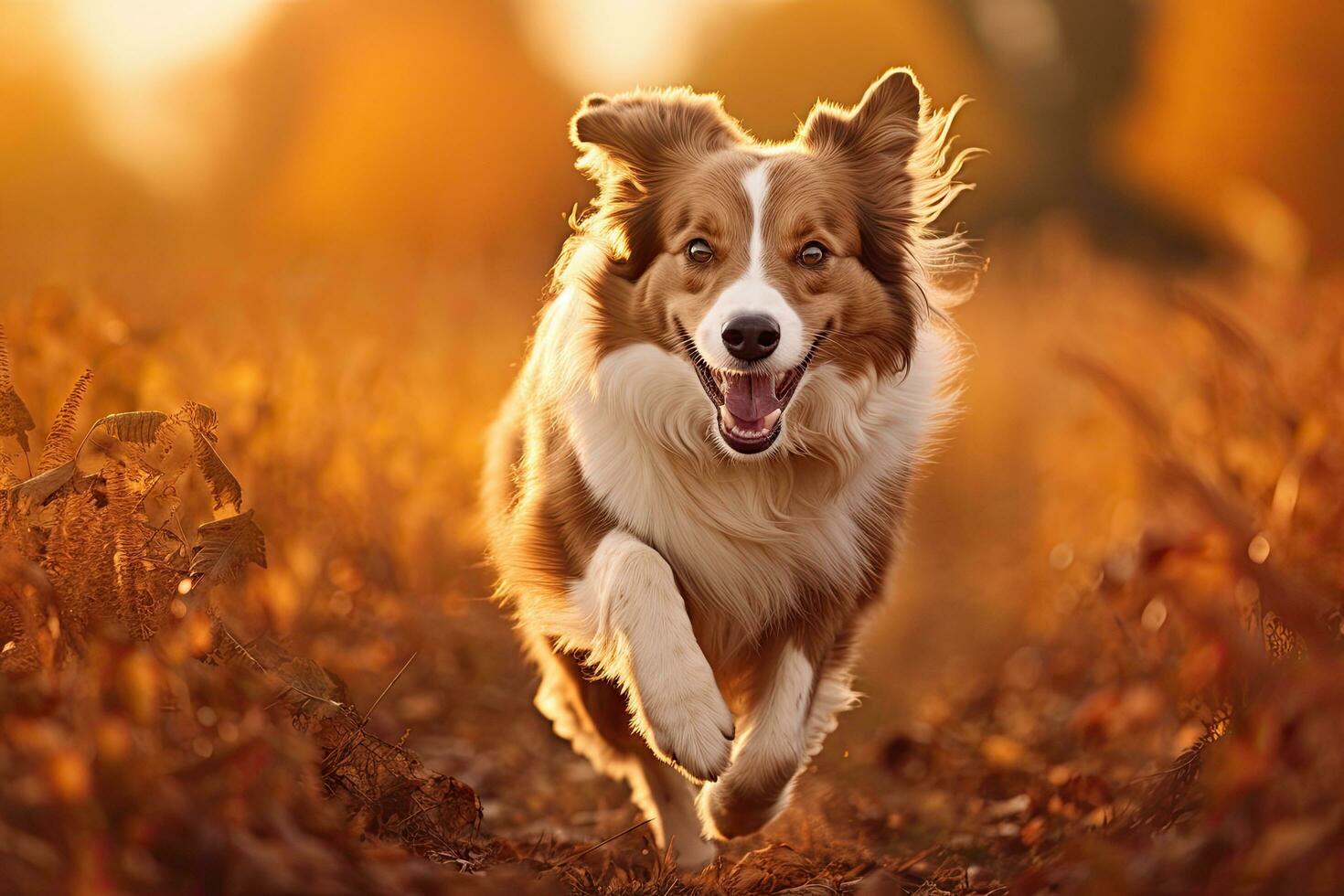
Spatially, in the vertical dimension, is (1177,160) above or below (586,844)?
below

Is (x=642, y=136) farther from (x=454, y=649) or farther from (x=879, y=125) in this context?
(x=454, y=649)

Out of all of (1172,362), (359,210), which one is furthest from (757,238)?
(359,210)

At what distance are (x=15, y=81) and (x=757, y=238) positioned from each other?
663cm

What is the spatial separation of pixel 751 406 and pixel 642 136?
3.67 feet

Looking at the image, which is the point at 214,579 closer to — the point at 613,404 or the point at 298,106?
the point at 613,404

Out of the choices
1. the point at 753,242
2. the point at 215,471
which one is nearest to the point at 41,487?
the point at 215,471

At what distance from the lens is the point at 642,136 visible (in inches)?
168

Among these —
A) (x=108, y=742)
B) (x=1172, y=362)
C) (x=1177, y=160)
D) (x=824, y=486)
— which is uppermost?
(x=108, y=742)

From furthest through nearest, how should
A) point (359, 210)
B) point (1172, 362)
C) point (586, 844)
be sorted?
point (359, 210) → point (1172, 362) → point (586, 844)

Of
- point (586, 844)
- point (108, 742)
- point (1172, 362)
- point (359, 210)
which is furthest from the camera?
point (359, 210)

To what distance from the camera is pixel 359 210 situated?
12.1 meters

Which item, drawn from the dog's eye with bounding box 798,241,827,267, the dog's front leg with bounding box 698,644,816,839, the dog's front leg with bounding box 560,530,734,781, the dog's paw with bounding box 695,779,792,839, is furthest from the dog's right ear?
the dog's paw with bounding box 695,779,792,839

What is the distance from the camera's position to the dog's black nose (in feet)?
11.6

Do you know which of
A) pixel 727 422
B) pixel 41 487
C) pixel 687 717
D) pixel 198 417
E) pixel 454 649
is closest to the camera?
pixel 41 487
